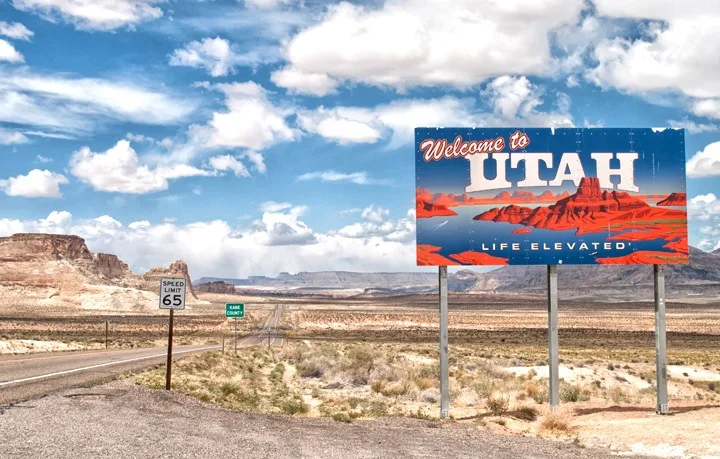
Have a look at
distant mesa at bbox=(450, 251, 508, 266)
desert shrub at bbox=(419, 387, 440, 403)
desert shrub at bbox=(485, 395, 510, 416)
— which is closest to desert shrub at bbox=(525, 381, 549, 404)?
desert shrub at bbox=(419, 387, 440, 403)

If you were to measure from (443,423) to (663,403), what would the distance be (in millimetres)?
6011

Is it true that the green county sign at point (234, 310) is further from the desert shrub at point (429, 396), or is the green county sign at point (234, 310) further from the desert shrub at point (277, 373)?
the desert shrub at point (429, 396)

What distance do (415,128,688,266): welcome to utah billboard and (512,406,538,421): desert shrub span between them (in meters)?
3.99

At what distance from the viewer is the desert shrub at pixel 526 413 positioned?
1755 centimetres

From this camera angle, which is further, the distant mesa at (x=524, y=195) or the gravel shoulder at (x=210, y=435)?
the distant mesa at (x=524, y=195)

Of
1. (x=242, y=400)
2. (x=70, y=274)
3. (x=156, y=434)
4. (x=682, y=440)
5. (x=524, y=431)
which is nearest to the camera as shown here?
(x=156, y=434)

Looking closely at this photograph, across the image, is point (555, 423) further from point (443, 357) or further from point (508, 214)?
point (508, 214)

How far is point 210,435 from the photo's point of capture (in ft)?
42.8

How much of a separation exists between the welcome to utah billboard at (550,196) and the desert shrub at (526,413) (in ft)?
13.1

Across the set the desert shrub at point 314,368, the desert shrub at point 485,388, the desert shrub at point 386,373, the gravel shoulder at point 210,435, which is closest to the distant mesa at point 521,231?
the gravel shoulder at point 210,435

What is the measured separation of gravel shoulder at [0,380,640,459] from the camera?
11516mm

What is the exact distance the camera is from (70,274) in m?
150

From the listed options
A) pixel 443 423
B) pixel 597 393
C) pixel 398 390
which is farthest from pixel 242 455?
pixel 597 393

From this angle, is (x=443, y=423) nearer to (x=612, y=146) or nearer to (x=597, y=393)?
(x=612, y=146)
